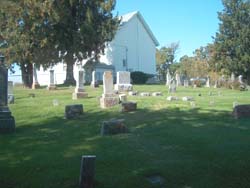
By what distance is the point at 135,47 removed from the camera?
5822 cm

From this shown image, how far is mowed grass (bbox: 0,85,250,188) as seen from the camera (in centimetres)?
646

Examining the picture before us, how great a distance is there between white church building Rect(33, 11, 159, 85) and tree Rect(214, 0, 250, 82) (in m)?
12.2

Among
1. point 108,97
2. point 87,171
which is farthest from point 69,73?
point 87,171

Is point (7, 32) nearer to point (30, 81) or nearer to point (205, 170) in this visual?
point (30, 81)

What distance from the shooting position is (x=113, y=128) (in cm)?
1004

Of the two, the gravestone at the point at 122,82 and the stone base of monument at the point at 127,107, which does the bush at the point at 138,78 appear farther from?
the stone base of monument at the point at 127,107

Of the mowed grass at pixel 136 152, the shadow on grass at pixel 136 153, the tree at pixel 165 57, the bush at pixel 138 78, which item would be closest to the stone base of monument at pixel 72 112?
the mowed grass at pixel 136 152

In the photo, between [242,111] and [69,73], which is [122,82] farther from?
[69,73]

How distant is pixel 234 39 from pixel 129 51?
50.9 ft

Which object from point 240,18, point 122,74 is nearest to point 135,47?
point 240,18

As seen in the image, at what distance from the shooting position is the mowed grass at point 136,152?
6.46 metres

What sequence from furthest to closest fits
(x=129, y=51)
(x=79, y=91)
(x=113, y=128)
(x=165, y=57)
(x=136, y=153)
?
(x=165, y=57), (x=129, y=51), (x=79, y=91), (x=113, y=128), (x=136, y=153)

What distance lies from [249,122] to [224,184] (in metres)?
5.88

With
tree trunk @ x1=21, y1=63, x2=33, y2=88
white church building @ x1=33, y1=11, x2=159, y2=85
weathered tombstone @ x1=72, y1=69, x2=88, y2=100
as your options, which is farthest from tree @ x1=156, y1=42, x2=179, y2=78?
weathered tombstone @ x1=72, y1=69, x2=88, y2=100
